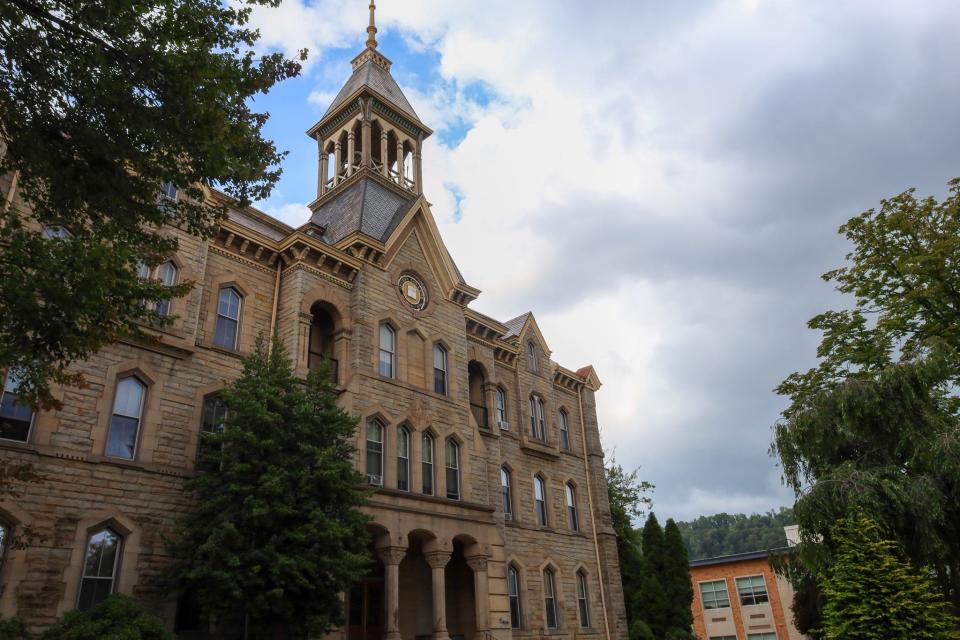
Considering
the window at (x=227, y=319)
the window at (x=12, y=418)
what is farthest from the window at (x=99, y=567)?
the window at (x=227, y=319)

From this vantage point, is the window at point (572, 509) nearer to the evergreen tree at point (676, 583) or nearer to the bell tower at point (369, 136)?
the evergreen tree at point (676, 583)

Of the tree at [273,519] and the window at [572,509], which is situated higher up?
the window at [572,509]

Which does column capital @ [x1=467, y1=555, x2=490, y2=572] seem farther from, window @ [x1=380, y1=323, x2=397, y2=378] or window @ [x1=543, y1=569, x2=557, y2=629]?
window @ [x1=380, y1=323, x2=397, y2=378]

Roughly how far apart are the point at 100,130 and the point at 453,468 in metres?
17.0

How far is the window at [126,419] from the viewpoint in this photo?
16.3m

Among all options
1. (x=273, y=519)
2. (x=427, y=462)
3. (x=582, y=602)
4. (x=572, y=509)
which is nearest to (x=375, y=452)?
(x=427, y=462)

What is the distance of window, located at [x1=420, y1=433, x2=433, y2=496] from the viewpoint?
22672 mm

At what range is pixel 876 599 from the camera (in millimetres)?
14461

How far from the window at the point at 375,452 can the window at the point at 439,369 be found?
3.53 meters

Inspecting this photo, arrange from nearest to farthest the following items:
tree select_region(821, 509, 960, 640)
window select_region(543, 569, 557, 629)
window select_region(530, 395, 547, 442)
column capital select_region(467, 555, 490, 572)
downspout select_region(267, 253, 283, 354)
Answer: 1. tree select_region(821, 509, 960, 640)
2. downspout select_region(267, 253, 283, 354)
3. column capital select_region(467, 555, 490, 572)
4. window select_region(543, 569, 557, 629)
5. window select_region(530, 395, 547, 442)

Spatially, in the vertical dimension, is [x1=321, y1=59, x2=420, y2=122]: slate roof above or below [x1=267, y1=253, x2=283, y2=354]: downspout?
above

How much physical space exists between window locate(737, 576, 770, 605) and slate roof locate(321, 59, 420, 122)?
33.7 metres

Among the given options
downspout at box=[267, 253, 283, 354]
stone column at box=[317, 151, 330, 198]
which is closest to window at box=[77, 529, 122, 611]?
downspout at box=[267, 253, 283, 354]

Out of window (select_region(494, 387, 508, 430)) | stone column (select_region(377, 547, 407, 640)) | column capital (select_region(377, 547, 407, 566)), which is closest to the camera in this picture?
stone column (select_region(377, 547, 407, 640))
